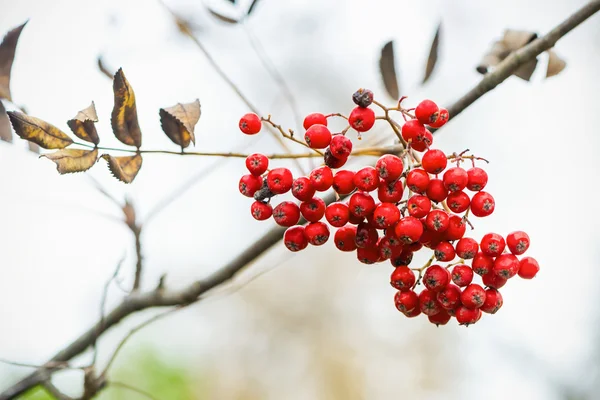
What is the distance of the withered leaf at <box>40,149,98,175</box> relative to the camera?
1.06 metres

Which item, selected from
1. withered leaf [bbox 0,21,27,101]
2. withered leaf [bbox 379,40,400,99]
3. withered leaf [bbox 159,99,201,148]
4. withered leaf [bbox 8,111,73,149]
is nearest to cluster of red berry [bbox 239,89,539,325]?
withered leaf [bbox 159,99,201,148]

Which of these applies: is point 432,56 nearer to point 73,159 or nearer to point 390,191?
point 390,191

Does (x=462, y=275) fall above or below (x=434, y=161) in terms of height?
below

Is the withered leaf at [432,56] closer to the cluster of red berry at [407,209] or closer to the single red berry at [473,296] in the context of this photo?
the cluster of red berry at [407,209]

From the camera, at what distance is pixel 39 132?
112cm

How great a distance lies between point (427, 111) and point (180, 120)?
0.49 metres

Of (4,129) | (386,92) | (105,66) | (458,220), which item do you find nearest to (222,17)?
(105,66)

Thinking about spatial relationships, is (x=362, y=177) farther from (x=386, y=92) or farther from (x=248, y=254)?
(x=386, y=92)

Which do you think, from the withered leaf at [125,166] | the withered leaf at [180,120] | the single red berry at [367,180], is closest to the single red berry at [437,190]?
the single red berry at [367,180]

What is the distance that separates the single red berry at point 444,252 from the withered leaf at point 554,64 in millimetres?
761

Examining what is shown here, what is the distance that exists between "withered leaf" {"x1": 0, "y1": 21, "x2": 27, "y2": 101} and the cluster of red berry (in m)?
0.63

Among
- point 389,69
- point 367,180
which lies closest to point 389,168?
point 367,180

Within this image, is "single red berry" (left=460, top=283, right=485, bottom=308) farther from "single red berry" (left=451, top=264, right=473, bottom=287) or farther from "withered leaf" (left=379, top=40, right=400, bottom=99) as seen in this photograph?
"withered leaf" (left=379, top=40, right=400, bottom=99)

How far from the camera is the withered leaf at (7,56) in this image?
1338mm
